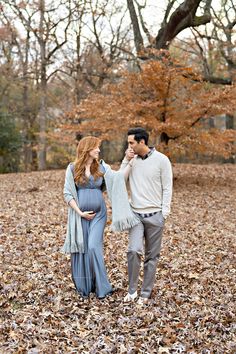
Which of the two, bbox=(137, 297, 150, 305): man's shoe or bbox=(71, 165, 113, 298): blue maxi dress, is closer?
bbox=(137, 297, 150, 305): man's shoe

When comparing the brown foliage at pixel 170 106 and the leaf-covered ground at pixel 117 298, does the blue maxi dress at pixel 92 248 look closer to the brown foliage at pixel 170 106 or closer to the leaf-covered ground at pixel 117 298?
the leaf-covered ground at pixel 117 298

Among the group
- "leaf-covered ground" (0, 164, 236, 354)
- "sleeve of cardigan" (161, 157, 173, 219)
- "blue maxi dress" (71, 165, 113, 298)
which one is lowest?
"leaf-covered ground" (0, 164, 236, 354)

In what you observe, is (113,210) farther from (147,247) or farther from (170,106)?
(170,106)

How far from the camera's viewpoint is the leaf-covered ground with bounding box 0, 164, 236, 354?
4371 millimetres

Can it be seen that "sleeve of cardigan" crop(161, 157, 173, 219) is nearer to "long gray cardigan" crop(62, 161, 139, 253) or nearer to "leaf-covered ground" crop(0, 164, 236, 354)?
"long gray cardigan" crop(62, 161, 139, 253)

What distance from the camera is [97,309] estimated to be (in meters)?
5.14

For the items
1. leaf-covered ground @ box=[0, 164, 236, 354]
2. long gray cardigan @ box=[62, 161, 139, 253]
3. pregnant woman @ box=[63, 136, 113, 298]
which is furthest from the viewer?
pregnant woman @ box=[63, 136, 113, 298]

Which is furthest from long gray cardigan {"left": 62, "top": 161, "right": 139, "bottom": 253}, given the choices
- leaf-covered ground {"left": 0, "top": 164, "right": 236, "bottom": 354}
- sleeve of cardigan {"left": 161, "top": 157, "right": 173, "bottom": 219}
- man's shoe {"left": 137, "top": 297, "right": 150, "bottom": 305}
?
man's shoe {"left": 137, "top": 297, "right": 150, "bottom": 305}

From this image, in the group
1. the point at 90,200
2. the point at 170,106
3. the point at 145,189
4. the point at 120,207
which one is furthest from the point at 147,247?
the point at 170,106

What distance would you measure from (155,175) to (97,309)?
1.62 meters

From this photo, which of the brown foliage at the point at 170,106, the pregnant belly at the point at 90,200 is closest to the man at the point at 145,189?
the pregnant belly at the point at 90,200

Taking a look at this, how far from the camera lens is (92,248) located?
17.3ft

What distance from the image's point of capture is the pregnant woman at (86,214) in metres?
5.30

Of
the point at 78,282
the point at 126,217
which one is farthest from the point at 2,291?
the point at 126,217
